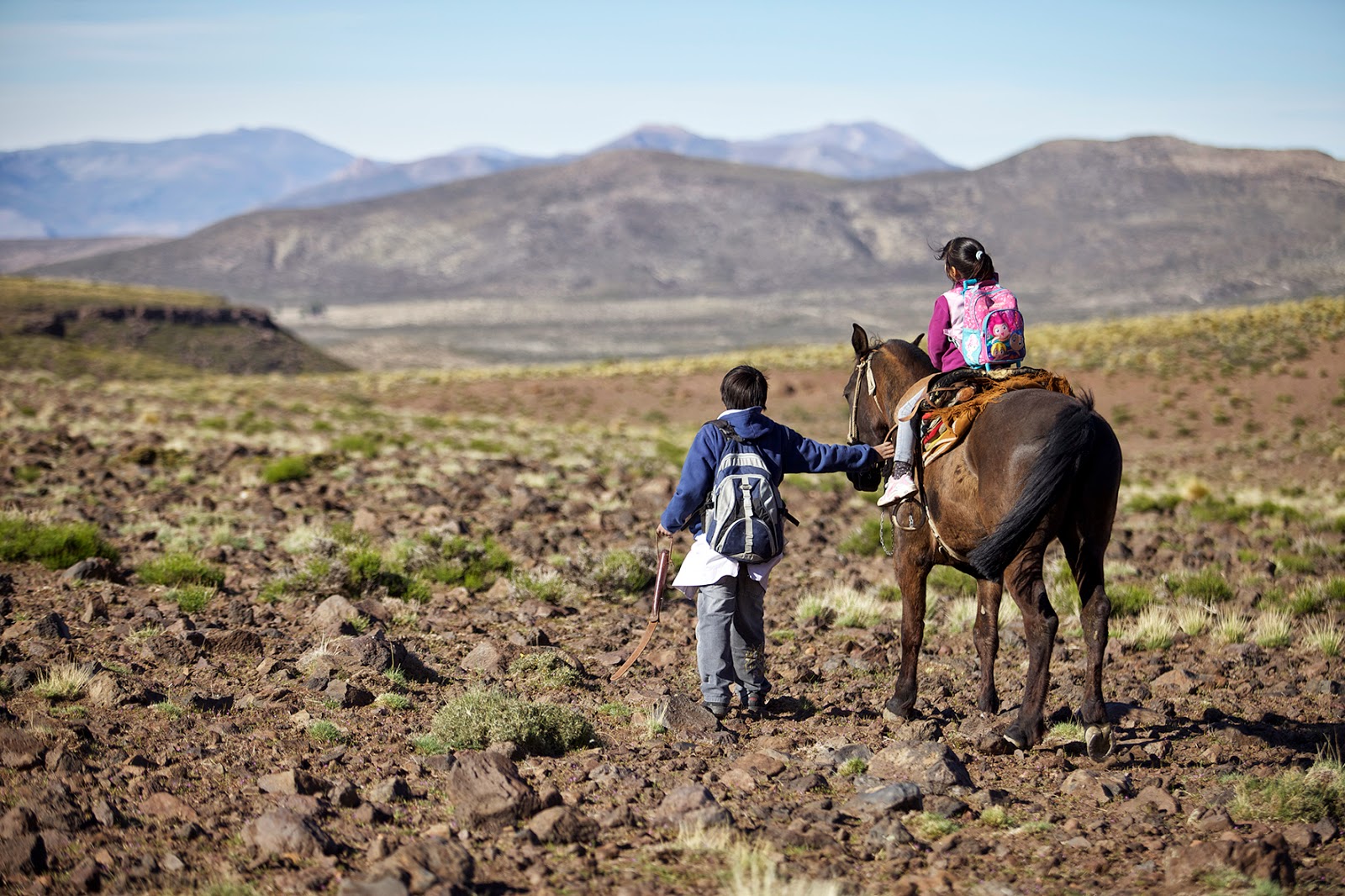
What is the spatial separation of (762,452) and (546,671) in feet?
6.79

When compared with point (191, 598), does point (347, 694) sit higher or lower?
lower

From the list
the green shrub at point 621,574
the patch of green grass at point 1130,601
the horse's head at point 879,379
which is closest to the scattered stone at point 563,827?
the horse's head at point 879,379

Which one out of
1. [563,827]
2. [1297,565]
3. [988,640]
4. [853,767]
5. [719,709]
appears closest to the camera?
[563,827]

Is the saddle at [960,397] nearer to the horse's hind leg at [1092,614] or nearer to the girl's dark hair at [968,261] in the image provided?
the girl's dark hair at [968,261]

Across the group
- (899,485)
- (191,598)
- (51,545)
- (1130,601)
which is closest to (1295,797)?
(899,485)

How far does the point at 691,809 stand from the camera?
15.1 feet

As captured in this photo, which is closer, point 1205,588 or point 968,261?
point 968,261

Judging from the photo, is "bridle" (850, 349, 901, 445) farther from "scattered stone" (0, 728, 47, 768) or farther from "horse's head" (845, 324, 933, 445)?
"scattered stone" (0, 728, 47, 768)

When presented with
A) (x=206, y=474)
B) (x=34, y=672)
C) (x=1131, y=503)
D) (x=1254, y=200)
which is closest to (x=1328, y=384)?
(x=1131, y=503)

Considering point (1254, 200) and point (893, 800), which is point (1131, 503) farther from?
point (1254, 200)

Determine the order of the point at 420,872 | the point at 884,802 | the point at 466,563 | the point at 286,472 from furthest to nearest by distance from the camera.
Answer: the point at 286,472
the point at 466,563
the point at 884,802
the point at 420,872

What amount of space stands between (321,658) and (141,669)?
98 centimetres

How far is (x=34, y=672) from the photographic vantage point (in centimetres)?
608

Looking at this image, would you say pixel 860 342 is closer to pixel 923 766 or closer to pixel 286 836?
Answer: pixel 923 766
